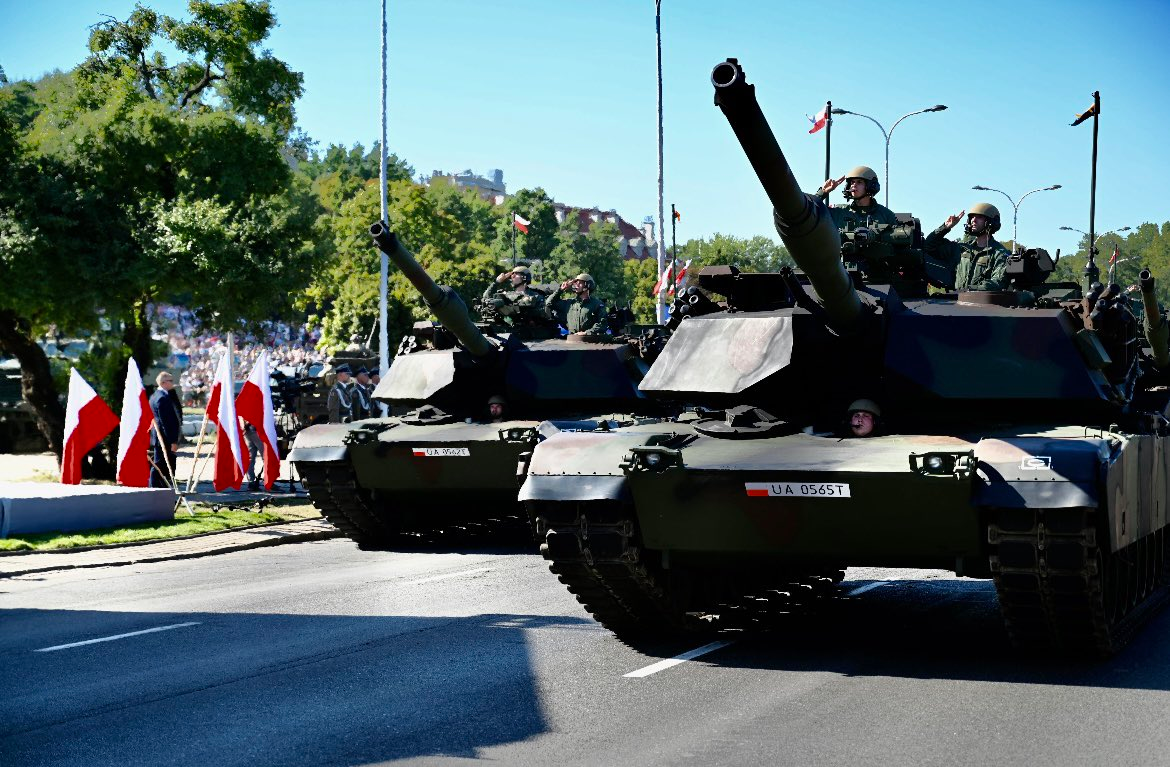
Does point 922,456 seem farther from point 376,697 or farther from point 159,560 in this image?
point 159,560

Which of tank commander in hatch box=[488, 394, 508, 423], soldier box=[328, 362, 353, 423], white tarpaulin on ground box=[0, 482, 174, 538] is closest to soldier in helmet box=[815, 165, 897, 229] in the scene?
tank commander in hatch box=[488, 394, 508, 423]

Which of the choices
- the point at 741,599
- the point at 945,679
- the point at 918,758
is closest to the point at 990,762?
the point at 918,758

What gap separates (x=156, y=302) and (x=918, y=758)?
17464 millimetres

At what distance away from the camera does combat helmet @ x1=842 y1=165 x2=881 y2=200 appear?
12.7 meters

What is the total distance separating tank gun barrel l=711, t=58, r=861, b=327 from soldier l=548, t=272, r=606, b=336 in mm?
9074

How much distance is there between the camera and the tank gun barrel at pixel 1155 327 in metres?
11.6

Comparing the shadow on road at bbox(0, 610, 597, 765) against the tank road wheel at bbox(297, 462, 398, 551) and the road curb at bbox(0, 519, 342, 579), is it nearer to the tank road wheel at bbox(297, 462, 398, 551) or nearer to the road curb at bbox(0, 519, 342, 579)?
the road curb at bbox(0, 519, 342, 579)

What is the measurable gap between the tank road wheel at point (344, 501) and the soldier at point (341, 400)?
5.01 metres

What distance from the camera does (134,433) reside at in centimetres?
1786

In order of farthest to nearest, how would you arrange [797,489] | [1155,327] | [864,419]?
[1155,327] → [864,419] → [797,489]

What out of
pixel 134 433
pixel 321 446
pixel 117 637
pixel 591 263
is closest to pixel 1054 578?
pixel 117 637

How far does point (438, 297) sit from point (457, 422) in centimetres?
157

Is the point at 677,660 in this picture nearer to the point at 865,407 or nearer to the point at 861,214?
Result: the point at 865,407

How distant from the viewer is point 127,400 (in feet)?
58.1
